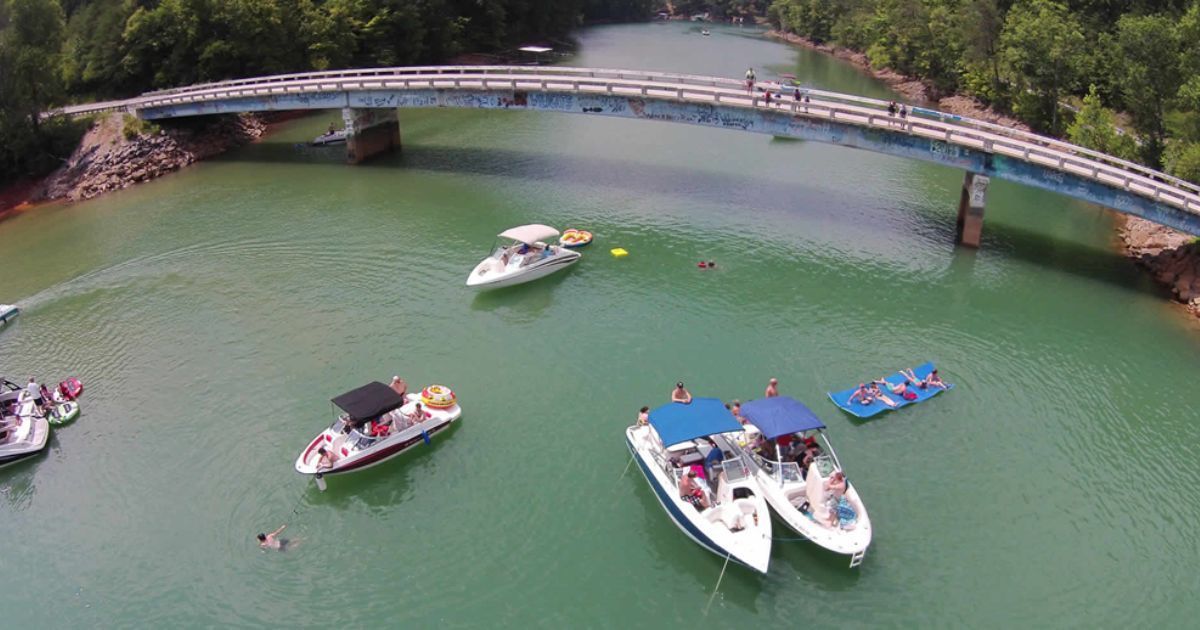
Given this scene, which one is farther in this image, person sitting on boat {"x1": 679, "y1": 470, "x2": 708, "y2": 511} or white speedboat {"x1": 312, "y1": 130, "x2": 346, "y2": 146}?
white speedboat {"x1": 312, "y1": 130, "x2": 346, "y2": 146}

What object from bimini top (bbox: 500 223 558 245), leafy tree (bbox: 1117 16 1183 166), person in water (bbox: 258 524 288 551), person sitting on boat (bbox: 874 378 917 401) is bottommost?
person in water (bbox: 258 524 288 551)

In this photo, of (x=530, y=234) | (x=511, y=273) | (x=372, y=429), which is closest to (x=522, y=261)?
(x=511, y=273)

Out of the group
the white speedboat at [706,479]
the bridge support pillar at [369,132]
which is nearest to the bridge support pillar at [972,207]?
the white speedboat at [706,479]

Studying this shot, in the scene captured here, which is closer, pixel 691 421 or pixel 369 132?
pixel 691 421

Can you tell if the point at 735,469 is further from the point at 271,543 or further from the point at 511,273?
the point at 511,273

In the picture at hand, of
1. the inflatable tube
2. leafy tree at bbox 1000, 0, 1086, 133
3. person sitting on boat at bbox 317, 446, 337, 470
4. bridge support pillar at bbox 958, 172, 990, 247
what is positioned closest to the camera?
person sitting on boat at bbox 317, 446, 337, 470

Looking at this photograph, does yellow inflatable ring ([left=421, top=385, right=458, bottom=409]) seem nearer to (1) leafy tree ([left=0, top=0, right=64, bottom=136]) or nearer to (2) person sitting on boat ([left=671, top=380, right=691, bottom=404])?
(2) person sitting on boat ([left=671, top=380, right=691, bottom=404])

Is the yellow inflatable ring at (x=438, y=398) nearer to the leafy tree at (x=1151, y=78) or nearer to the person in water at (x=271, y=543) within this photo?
the person in water at (x=271, y=543)

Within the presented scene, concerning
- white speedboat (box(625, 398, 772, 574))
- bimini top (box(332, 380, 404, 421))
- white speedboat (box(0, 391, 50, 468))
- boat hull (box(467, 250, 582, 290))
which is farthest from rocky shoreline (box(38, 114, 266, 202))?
white speedboat (box(625, 398, 772, 574))
